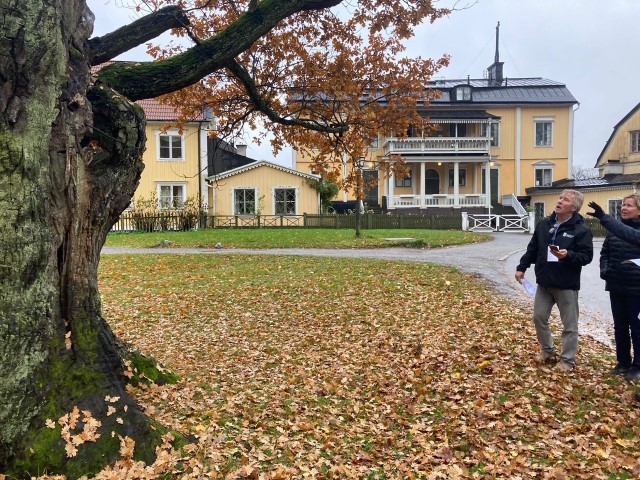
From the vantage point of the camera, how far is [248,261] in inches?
589

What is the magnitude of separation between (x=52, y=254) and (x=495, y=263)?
13.5m

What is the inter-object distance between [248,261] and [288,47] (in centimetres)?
613

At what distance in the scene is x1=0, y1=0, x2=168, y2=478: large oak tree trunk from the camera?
3160 mm

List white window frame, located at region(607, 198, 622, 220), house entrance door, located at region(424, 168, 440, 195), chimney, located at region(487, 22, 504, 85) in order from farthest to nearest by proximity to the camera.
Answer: chimney, located at region(487, 22, 504, 85), house entrance door, located at region(424, 168, 440, 195), white window frame, located at region(607, 198, 622, 220)

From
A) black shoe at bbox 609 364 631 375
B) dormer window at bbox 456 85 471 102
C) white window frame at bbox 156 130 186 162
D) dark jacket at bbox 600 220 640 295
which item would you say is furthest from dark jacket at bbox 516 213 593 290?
dormer window at bbox 456 85 471 102

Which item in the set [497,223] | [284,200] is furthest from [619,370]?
[284,200]

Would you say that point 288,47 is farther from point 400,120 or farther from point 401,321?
point 401,321

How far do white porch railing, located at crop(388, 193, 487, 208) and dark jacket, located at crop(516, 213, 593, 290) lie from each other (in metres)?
32.2

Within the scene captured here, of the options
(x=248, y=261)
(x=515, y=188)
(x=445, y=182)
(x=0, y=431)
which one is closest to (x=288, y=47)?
(x=248, y=261)

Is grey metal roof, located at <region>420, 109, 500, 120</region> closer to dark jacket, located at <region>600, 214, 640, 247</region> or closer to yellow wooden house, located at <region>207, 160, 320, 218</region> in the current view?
yellow wooden house, located at <region>207, 160, 320, 218</region>

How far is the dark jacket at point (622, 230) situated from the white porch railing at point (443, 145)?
1325 inches

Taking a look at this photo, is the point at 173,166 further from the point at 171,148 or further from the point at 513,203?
the point at 513,203

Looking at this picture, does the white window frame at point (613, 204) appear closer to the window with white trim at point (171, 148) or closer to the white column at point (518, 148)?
the white column at point (518, 148)

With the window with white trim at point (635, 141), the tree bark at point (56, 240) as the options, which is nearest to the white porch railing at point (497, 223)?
the window with white trim at point (635, 141)
